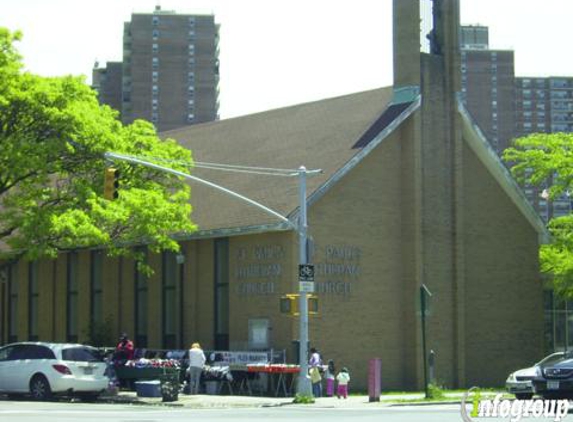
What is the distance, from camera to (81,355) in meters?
32.3

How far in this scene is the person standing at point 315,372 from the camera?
3419cm

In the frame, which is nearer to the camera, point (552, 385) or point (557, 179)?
point (552, 385)

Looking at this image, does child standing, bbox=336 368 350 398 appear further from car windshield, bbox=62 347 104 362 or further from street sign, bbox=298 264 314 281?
car windshield, bbox=62 347 104 362

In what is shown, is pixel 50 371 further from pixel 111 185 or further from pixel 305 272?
pixel 305 272

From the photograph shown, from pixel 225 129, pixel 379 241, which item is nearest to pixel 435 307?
pixel 379 241

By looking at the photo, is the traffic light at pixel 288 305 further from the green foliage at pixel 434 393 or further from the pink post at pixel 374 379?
the green foliage at pixel 434 393

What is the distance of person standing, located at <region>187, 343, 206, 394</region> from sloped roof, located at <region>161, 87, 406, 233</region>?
5.08m

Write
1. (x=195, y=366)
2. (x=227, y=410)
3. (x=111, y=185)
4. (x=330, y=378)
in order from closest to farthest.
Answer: (x=111, y=185), (x=227, y=410), (x=195, y=366), (x=330, y=378)

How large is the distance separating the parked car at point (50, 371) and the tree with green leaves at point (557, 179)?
17998 mm

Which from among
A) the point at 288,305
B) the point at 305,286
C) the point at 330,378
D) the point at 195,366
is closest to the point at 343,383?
the point at 330,378

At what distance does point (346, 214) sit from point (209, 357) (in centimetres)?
679

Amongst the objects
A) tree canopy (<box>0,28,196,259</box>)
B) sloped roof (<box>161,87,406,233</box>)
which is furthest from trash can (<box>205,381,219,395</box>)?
sloped roof (<box>161,87,406,233</box>)

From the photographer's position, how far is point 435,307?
41.3 meters

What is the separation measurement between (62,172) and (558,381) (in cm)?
1658
